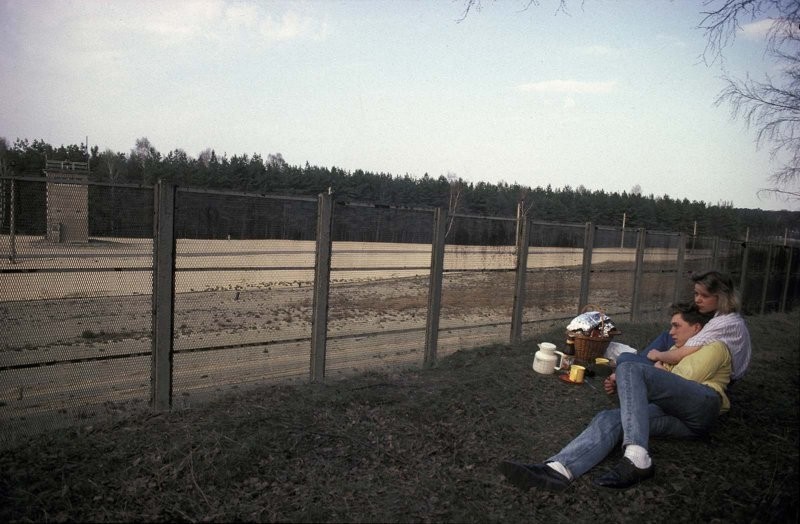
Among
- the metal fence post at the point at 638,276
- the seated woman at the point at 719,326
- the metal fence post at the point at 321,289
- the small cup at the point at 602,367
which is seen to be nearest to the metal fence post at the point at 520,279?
the small cup at the point at 602,367

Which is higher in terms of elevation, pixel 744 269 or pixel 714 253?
pixel 714 253

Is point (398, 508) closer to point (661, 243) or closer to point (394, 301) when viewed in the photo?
point (394, 301)

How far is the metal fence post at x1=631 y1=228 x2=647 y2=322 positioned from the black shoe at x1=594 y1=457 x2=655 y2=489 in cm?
835

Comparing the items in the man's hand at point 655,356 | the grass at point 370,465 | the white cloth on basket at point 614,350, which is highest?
Answer: the man's hand at point 655,356

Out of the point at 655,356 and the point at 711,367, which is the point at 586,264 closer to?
the point at 655,356

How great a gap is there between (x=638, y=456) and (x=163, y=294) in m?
4.20

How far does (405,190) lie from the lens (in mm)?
55125

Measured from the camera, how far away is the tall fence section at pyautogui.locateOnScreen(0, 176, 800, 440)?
440 centimetres

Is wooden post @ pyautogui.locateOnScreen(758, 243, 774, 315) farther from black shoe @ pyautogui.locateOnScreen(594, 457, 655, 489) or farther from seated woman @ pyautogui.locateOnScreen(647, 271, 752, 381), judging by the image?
black shoe @ pyautogui.locateOnScreen(594, 457, 655, 489)

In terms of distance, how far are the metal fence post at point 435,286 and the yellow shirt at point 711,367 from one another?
3.70m

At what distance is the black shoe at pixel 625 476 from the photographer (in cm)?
336

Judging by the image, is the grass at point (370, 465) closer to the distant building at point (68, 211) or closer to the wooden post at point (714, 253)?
the distant building at point (68, 211)

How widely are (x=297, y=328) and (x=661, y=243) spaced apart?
9.30m

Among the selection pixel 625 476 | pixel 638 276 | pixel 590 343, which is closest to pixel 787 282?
pixel 638 276
